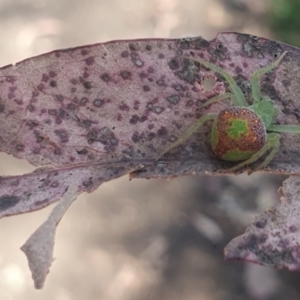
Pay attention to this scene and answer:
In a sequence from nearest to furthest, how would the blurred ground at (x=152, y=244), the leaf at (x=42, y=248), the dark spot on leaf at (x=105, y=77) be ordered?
the leaf at (x=42, y=248) → the dark spot on leaf at (x=105, y=77) → the blurred ground at (x=152, y=244)

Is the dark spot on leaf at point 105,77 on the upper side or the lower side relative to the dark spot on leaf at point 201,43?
lower

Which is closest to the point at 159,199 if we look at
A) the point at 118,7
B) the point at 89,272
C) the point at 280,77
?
the point at 89,272

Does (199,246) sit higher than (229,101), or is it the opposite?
(229,101)

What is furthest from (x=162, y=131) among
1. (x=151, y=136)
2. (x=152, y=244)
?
(x=152, y=244)

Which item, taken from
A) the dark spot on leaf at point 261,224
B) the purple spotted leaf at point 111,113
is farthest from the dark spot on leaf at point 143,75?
the dark spot on leaf at point 261,224

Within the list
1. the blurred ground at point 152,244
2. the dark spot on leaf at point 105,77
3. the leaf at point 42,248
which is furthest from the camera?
the blurred ground at point 152,244

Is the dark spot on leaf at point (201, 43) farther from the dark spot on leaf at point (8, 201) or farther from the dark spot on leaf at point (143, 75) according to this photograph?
the dark spot on leaf at point (8, 201)

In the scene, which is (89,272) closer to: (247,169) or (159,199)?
(159,199)

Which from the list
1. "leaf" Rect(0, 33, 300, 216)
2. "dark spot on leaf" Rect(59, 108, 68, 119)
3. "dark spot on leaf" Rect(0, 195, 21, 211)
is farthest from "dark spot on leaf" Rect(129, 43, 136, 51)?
"dark spot on leaf" Rect(0, 195, 21, 211)
